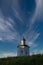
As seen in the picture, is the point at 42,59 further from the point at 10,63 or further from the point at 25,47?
the point at 25,47

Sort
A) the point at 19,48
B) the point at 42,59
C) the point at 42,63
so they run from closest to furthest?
the point at 42,63 → the point at 42,59 → the point at 19,48

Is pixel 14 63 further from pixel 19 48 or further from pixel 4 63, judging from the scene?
pixel 19 48

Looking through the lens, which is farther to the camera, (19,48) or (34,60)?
(19,48)

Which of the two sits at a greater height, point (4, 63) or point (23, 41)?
point (23, 41)

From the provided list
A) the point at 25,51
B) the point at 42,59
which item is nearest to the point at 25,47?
the point at 25,51

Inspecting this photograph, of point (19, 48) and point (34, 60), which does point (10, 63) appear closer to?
point (34, 60)

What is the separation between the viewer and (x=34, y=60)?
14500 mm

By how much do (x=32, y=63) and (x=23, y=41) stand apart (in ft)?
270

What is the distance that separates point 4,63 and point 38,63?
7.72ft

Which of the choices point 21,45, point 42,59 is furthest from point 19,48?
point 42,59

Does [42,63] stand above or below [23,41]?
below

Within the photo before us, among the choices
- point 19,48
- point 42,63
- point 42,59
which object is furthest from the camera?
point 19,48

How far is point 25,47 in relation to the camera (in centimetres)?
9725

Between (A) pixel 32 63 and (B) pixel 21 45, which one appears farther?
(B) pixel 21 45
